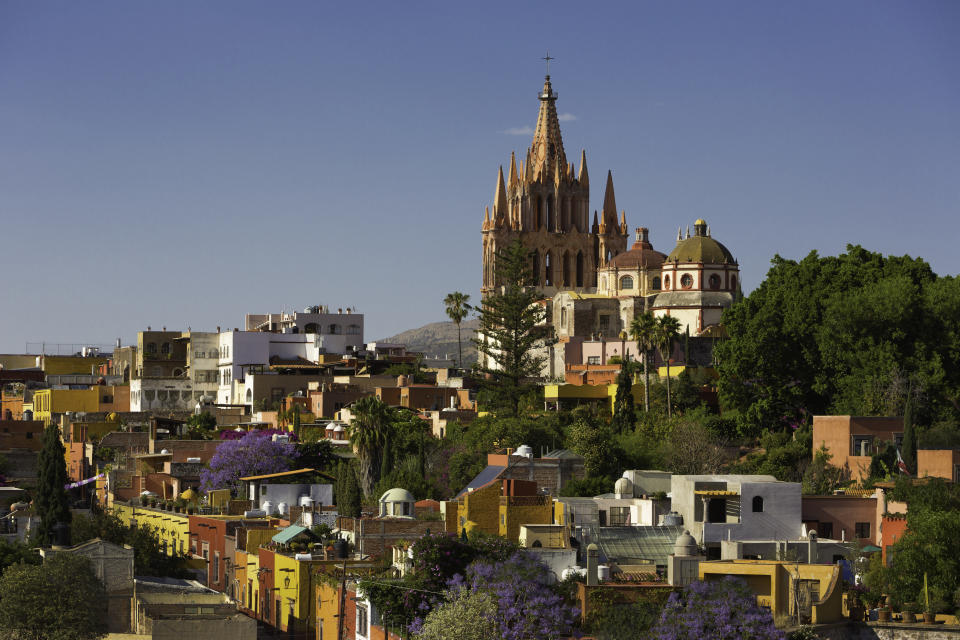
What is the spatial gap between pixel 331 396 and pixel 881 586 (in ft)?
153

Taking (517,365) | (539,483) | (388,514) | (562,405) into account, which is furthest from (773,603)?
(517,365)

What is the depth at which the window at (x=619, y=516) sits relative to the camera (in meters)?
46.6

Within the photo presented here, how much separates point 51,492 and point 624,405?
24.0 metres

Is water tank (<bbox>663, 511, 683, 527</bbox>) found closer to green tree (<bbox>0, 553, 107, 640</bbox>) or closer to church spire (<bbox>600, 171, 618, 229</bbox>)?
green tree (<bbox>0, 553, 107, 640</bbox>)

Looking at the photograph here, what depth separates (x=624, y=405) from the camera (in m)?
68.1

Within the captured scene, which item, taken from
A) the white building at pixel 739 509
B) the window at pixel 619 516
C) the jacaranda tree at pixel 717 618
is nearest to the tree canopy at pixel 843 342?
the white building at pixel 739 509

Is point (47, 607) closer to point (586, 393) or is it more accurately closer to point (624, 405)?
point (624, 405)

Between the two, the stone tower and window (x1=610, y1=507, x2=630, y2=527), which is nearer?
window (x1=610, y1=507, x2=630, y2=527)

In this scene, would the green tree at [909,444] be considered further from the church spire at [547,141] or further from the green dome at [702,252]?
the church spire at [547,141]

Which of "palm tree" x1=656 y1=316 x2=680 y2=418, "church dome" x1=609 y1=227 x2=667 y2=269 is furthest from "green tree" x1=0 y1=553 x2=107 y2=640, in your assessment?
"church dome" x1=609 y1=227 x2=667 y2=269

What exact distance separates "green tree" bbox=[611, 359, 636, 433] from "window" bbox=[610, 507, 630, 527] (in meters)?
18.1

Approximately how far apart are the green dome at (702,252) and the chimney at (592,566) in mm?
54335

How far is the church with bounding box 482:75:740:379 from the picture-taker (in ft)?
287

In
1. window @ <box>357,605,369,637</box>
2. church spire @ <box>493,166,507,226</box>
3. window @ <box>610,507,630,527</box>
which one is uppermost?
church spire @ <box>493,166,507,226</box>
